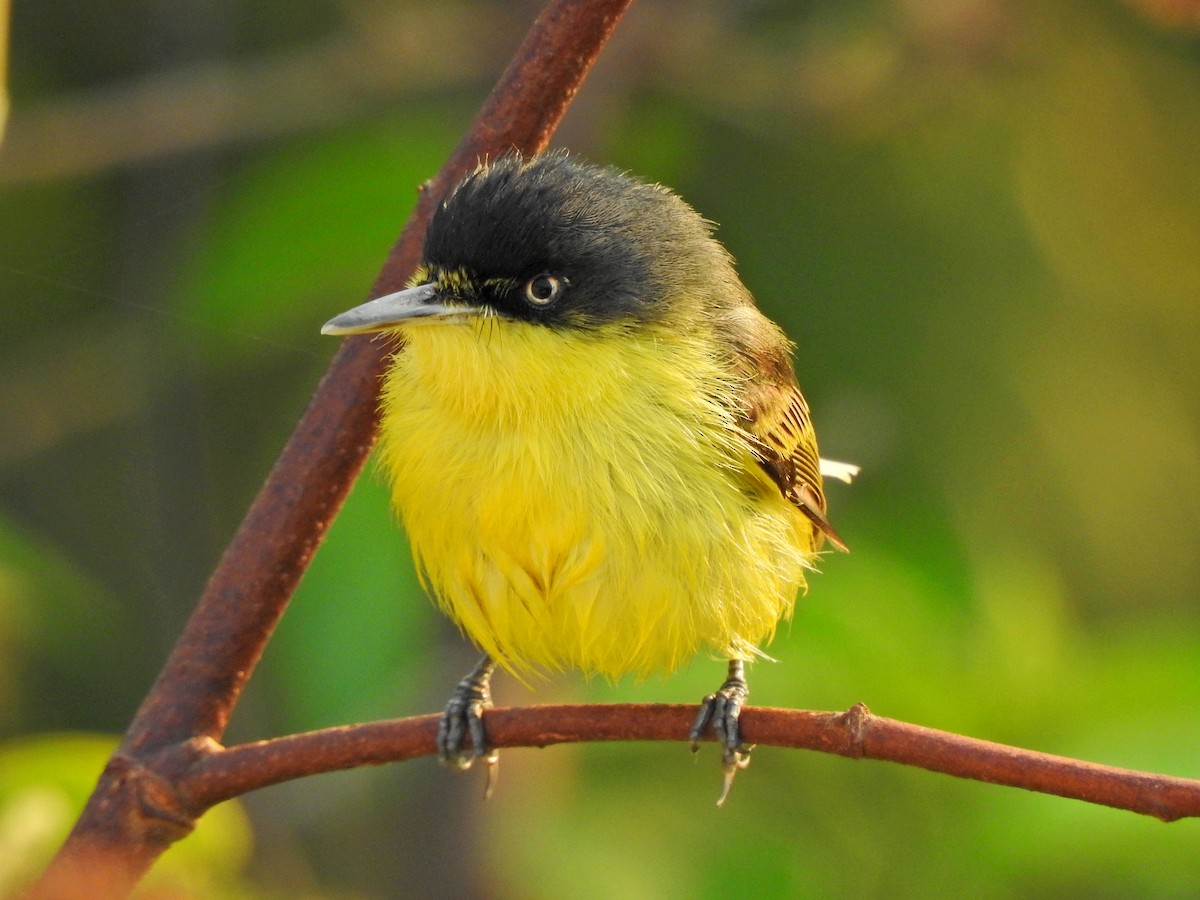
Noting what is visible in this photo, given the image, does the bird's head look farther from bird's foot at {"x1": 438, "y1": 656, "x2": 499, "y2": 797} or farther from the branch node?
the branch node

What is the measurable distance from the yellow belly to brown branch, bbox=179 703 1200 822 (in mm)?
287

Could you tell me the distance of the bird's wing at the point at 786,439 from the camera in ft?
10.2

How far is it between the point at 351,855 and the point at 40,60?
331 centimetres

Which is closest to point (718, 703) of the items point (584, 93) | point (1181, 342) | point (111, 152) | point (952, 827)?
point (952, 827)

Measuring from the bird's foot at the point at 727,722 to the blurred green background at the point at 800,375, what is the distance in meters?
0.50

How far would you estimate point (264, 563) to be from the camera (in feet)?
8.63

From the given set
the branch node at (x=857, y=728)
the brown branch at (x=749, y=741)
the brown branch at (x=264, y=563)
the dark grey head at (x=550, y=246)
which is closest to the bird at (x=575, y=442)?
the dark grey head at (x=550, y=246)

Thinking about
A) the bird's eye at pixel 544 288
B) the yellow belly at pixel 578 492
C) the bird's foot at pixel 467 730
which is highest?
the bird's eye at pixel 544 288

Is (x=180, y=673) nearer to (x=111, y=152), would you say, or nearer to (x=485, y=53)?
(x=111, y=152)

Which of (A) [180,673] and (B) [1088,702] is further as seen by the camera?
(B) [1088,702]

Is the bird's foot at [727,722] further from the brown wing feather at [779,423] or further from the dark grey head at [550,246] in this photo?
the dark grey head at [550,246]

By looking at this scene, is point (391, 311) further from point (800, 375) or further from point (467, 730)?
point (800, 375)

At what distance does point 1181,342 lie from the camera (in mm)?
5867

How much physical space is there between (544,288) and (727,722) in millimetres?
868
